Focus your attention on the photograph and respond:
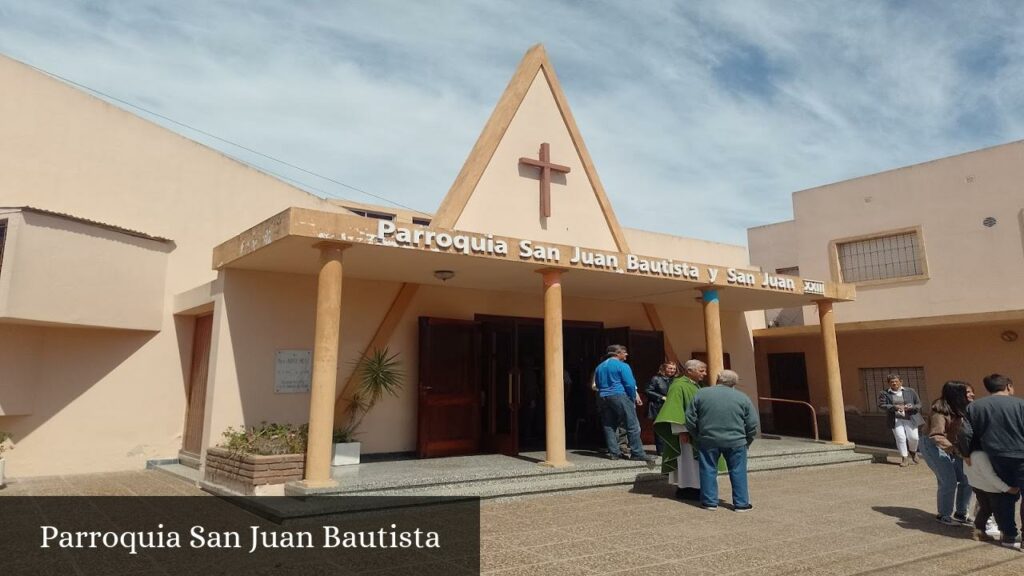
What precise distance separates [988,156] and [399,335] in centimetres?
1243

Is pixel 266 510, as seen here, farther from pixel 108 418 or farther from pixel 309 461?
pixel 108 418

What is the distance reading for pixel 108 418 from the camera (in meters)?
8.85

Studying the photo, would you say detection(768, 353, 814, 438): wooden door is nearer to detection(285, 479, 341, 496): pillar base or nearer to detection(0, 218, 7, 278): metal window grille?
detection(285, 479, 341, 496): pillar base

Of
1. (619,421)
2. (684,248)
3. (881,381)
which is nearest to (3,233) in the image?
(619,421)

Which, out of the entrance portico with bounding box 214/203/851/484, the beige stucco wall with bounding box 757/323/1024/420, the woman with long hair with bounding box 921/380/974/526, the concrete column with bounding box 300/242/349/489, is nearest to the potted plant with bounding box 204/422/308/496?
the concrete column with bounding box 300/242/349/489

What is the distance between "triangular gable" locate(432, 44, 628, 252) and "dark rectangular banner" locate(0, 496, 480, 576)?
410 centimetres

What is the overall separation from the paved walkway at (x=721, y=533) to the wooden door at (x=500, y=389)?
2176mm

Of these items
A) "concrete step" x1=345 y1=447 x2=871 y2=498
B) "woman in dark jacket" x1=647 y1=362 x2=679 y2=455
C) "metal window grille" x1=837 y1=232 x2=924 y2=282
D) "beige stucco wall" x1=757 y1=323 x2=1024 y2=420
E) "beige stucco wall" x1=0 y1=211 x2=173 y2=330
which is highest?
"metal window grille" x1=837 y1=232 x2=924 y2=282

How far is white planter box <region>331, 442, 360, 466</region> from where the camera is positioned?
8.10 m

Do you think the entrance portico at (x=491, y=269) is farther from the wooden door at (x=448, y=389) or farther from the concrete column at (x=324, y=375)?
the wooden door at (x=448, y=389)

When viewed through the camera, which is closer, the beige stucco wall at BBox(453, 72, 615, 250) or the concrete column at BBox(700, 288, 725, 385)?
the beige stucco wall at BBox(453, 72, 615, 250)

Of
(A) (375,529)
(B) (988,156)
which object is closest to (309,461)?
(A) (375,529)

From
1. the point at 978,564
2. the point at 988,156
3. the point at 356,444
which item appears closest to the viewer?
the point at 978,564

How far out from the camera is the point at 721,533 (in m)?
5.49
